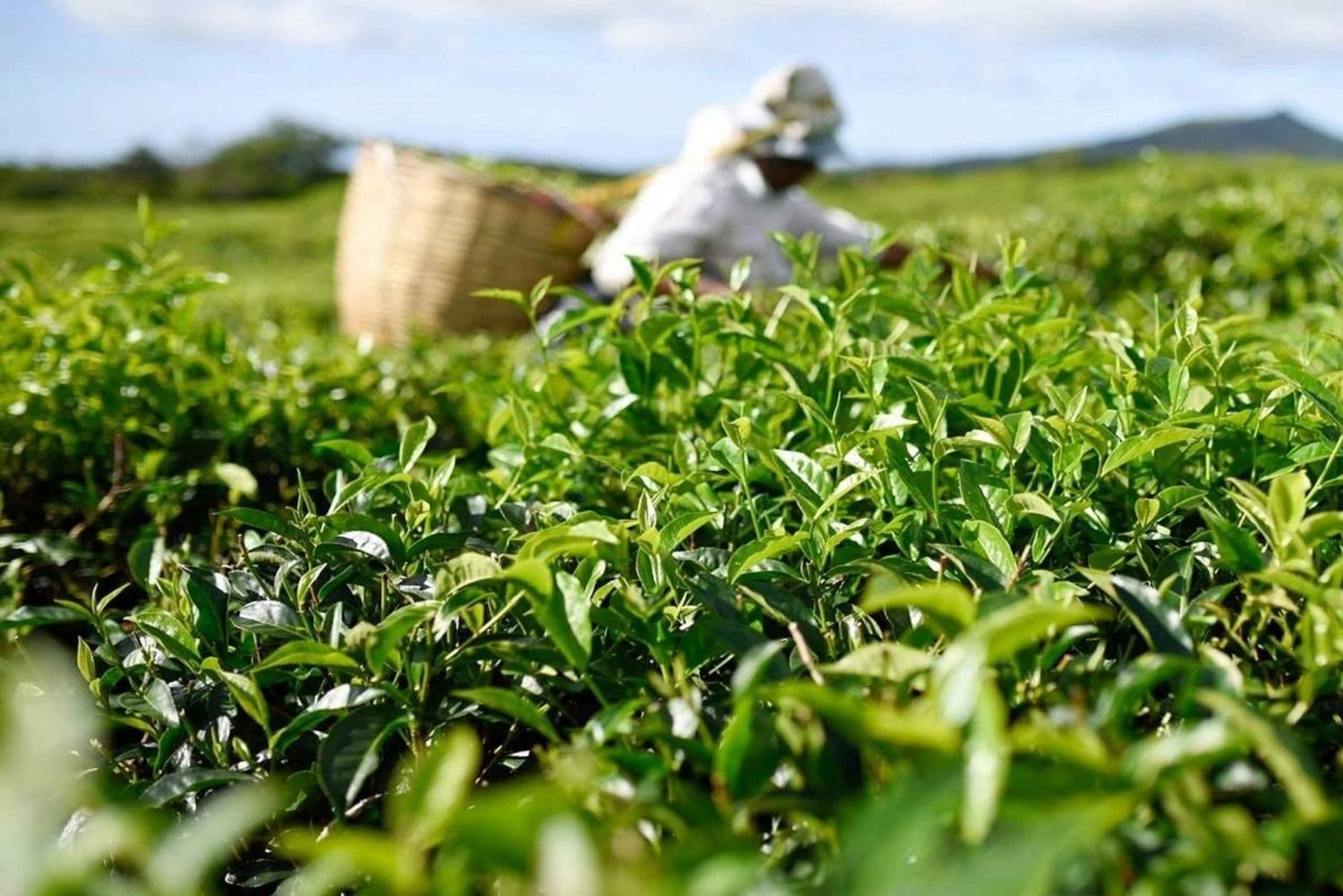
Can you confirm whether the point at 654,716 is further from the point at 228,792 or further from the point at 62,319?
the point at 62,319

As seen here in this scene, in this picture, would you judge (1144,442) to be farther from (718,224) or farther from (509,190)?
(509,190)

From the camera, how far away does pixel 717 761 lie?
0.73 m

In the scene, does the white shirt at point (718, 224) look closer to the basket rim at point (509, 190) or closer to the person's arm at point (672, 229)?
the person's arm at point (672, 229)


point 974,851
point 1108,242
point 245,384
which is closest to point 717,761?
point 974,851

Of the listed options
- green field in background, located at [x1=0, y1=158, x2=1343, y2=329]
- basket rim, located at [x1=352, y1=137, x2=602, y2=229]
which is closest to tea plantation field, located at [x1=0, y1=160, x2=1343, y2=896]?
basket rim, located at [x1=352, y1=137, x2=602, y2=229]

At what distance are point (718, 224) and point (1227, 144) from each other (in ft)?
35.1

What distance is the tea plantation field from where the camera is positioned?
0.60m

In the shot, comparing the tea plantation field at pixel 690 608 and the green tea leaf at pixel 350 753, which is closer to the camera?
the tea plantation field at pixel 690 608

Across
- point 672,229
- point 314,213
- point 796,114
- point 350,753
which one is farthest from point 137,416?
point 314,213

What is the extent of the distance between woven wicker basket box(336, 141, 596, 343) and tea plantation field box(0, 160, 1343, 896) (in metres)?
1.99

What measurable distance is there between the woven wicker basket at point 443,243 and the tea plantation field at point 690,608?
6.51ft

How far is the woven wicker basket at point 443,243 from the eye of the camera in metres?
3.90

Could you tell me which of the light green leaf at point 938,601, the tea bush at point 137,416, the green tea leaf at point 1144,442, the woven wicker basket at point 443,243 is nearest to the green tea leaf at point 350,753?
the light green leaf at point 938,601

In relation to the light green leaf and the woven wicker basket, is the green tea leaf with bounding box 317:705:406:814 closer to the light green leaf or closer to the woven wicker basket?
the light green leaf
